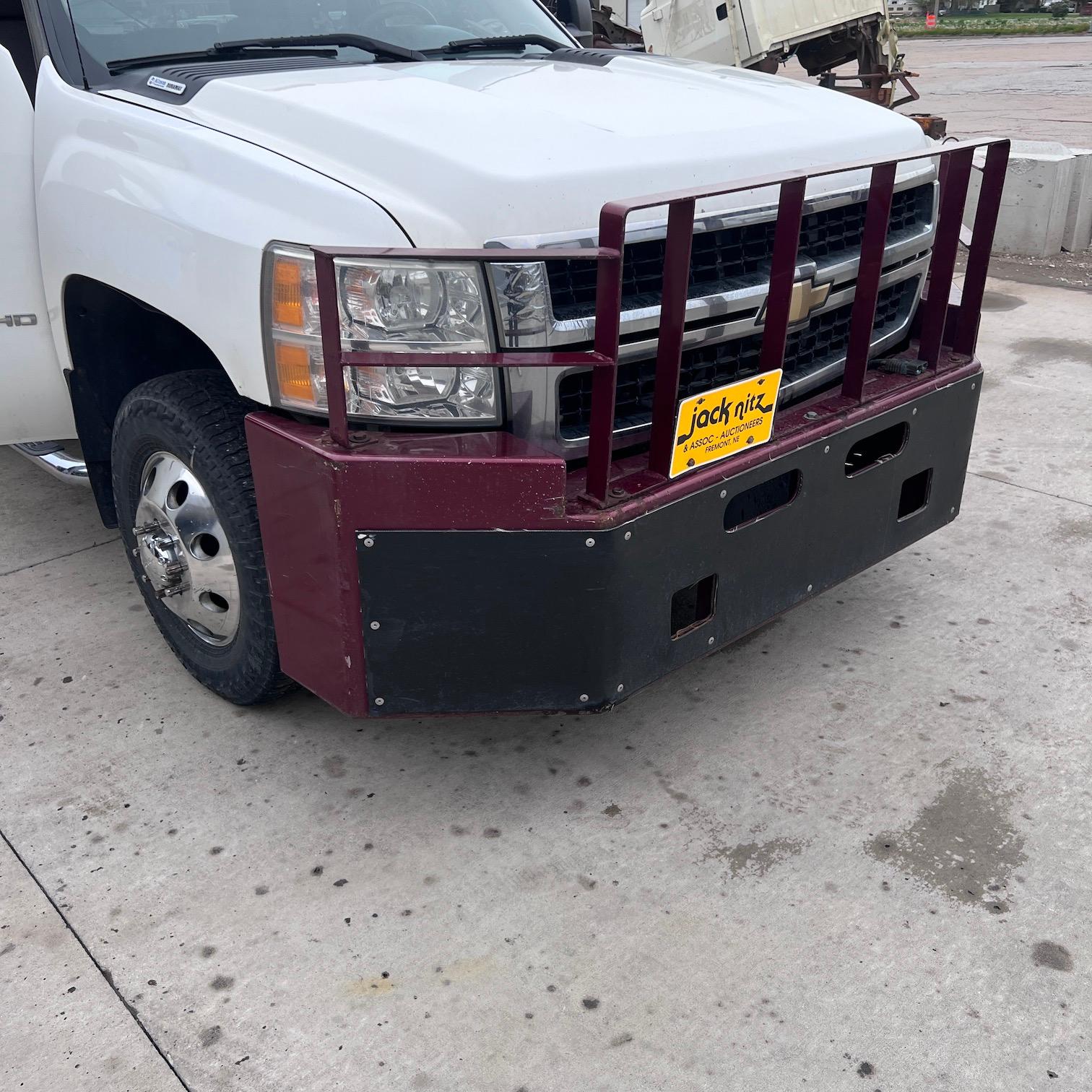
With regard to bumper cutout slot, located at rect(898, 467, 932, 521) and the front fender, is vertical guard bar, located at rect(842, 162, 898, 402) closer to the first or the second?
bumper cutout slot, located at rect(898, 467, 932, 521)

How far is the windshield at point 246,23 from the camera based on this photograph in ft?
10.4

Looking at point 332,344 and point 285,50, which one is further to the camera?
point 285,50

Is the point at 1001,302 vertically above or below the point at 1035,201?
below

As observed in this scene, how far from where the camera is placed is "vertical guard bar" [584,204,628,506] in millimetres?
2211

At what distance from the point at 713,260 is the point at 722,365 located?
0.86 feet

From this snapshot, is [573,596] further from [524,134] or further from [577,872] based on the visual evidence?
[524,134]

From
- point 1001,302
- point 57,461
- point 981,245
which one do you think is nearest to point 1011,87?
point 1001,302

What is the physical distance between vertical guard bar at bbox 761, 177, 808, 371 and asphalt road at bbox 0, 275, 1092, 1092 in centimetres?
106

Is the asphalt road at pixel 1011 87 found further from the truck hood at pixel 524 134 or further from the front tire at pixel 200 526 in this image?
the front tire at pixel 200 526

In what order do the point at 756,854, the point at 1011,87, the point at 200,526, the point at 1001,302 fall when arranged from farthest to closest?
the point at 1011,87 < the point at 1001,302 < the point at 200,526 < the point at 756,854

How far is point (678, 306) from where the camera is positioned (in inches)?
94.4

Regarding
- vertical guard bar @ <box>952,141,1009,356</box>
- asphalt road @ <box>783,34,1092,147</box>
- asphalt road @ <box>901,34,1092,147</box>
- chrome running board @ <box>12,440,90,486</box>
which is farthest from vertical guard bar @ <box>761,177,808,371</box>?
asphalt road @ <box>901,34,1092,147</box>

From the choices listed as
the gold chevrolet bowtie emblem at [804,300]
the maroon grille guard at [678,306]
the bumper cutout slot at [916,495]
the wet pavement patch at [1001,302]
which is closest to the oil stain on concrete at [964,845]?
the bumper cutout slot at [916,495]

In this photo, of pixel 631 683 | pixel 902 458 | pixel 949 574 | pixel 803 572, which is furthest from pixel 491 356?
pixel 949 574
